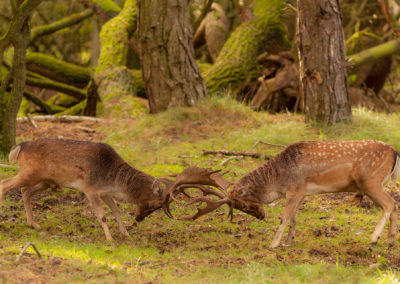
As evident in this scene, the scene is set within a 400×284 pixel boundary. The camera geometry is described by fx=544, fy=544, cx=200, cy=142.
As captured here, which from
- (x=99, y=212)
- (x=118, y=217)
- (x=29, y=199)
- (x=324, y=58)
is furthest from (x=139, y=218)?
(x=324, y=58)

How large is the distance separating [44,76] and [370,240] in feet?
40.8

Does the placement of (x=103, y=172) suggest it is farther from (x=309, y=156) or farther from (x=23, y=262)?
(x=309, y=156)

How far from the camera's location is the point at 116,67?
45.9ft

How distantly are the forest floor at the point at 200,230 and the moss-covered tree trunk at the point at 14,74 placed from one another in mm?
800

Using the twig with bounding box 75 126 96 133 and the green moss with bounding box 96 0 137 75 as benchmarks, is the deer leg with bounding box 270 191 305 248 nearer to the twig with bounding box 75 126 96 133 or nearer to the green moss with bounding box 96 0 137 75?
the twig with bounding box 75 126 96 133

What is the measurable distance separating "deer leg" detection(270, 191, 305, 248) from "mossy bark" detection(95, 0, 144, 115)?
6648 millimetres

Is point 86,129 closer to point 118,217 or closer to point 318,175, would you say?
point 118,217

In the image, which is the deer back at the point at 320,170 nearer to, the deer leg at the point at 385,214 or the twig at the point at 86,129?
the deer leg at the point at 385,214

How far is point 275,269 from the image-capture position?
5473 millimetres

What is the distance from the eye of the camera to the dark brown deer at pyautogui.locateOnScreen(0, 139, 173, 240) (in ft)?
22.2

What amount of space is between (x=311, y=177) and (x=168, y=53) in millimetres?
5719

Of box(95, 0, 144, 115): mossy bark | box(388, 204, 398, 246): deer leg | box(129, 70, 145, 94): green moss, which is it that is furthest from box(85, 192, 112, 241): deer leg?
box(129, 70, 145, 94): green moss

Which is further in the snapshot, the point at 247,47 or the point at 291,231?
the point at 247,47

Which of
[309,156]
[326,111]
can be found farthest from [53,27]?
[309,156]
